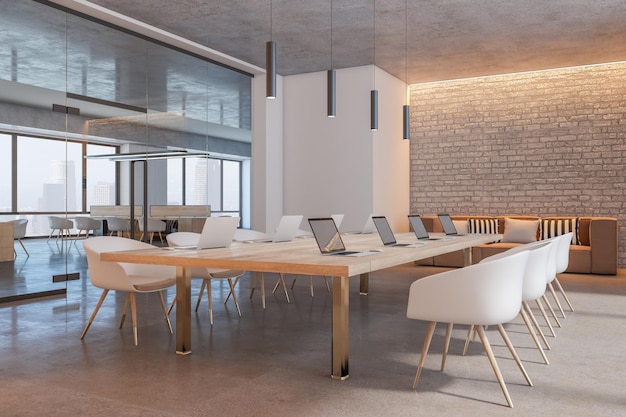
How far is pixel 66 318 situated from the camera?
4828mm

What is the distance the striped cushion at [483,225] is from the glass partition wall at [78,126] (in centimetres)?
409

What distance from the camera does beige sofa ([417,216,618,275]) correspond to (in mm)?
7711

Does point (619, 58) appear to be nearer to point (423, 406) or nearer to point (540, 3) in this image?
point (540, 3)

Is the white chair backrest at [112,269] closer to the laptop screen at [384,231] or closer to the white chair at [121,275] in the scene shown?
the white chair at [121,275]

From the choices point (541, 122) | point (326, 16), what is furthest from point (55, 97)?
point (541, 122)

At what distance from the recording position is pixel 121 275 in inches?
150

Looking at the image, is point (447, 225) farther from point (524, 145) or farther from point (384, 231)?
point (524, 145)

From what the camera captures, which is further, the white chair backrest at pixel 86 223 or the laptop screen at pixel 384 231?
the white chair backrest at pixel 86 223

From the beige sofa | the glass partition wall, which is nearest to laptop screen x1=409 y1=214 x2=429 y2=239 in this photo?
the beige sofa

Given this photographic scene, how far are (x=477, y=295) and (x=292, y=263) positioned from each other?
3.07 ft

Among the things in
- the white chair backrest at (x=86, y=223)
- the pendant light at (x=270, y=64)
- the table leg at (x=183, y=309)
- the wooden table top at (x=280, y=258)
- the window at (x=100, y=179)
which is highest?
the pendant light at (x=270, y=64)

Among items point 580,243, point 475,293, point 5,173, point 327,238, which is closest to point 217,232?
point 327,238

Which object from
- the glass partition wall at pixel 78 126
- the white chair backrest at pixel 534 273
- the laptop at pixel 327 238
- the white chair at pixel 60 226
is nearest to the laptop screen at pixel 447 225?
the white chair backrest at pixel 534 273

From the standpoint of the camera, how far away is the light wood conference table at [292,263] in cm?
297
